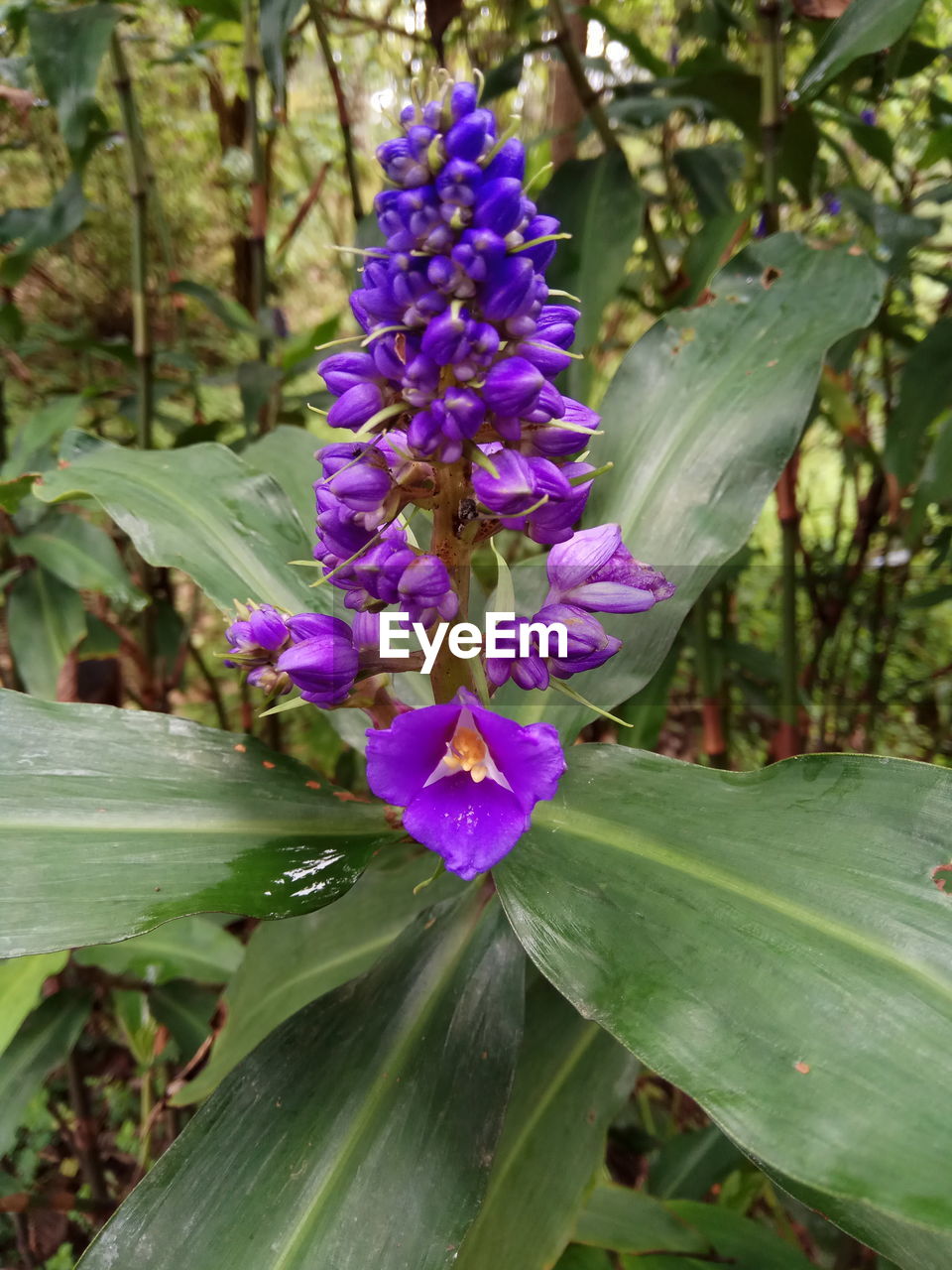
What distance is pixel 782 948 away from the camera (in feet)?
2.45

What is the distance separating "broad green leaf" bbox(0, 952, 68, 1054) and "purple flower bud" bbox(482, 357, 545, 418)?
120 centimetres

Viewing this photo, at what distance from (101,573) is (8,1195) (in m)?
1.30

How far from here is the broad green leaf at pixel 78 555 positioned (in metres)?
1.82

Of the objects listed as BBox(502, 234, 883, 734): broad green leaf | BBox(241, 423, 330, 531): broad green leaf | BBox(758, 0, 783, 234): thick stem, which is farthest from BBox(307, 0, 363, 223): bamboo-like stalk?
BBox(502, 234, 883, 734): broad green leaf

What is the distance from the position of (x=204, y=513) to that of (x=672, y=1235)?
1.40 metres

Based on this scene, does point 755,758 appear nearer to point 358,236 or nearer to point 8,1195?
point 358,236

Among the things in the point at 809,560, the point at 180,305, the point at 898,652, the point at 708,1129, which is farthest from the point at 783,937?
the point at 898,652

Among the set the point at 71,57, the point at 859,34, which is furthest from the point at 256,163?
the point at 859,34

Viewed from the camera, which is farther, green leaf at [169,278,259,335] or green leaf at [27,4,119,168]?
green leaf at [169,278,259,335]

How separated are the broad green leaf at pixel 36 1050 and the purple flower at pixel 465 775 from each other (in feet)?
4.12

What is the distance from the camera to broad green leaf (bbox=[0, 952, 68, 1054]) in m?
1.34

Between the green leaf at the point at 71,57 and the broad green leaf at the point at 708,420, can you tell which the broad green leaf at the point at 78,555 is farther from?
the broad green leaf at the point at 708,420

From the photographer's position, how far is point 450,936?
3.71ft

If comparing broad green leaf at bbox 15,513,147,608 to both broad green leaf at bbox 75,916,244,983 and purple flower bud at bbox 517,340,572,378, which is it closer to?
broad green leaf at bbox 75,916,244,983
